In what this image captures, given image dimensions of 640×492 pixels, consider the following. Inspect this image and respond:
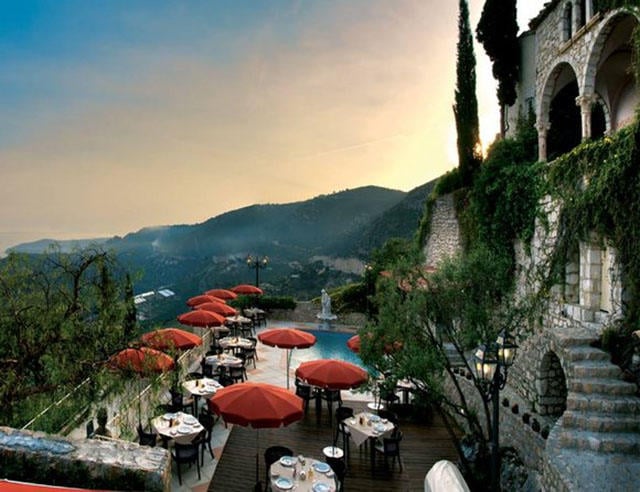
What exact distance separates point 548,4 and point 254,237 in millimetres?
78411

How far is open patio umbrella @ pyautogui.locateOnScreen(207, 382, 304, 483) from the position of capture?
7492 mm

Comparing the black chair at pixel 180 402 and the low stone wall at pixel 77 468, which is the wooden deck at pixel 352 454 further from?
the low stone wall at pixel 77 468

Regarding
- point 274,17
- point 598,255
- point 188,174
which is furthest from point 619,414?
point 188,174

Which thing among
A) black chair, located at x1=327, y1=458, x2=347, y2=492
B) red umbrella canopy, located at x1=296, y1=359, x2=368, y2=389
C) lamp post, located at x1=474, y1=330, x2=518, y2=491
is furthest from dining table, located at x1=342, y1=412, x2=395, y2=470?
lamp post, located at x1=474, y1=330, x2=518, y2=491

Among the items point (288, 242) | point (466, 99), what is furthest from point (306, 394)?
point (288, 242)

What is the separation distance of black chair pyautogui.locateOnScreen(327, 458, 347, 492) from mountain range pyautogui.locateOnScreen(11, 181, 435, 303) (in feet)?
132

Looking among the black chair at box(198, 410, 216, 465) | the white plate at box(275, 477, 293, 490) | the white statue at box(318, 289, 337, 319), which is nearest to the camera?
the white plate at box(275, 477, 293, 490)

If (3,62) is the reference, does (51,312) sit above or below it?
below

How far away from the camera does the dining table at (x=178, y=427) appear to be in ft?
28.0

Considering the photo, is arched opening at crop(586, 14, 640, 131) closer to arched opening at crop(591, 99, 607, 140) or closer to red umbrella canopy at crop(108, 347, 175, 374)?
arched opening at crop(591, 99, 607, 140)

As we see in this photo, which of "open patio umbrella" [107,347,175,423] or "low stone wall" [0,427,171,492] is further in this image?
"open patio umbrella" [107,347,175,423]

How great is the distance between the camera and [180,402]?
10641 mm

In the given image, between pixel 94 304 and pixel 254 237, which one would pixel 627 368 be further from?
pixel 254 237

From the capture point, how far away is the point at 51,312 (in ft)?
21.9
